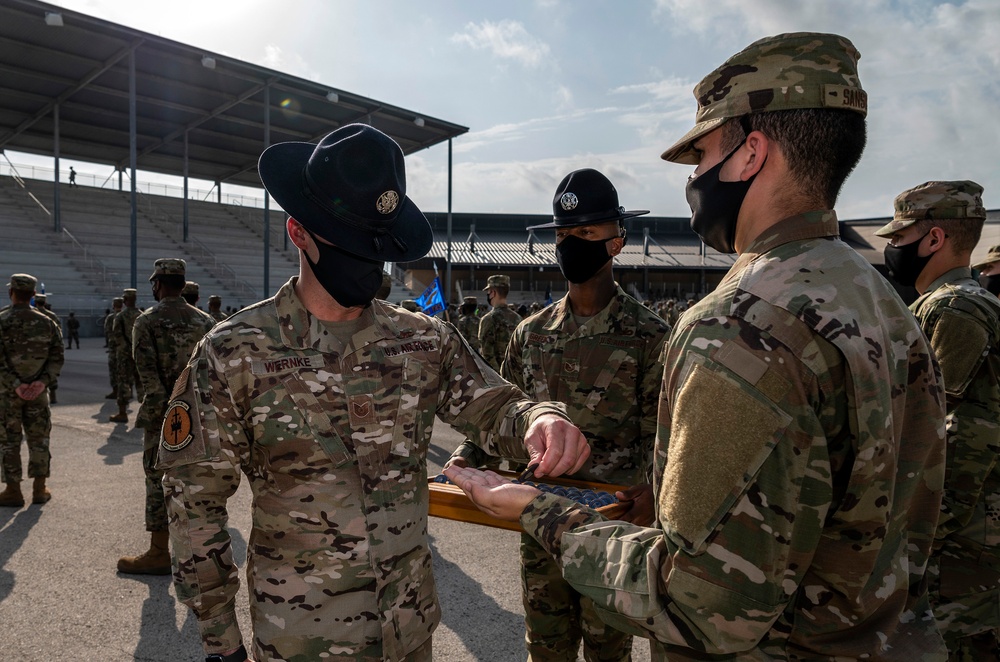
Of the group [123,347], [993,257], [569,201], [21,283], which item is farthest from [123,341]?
[993,257]

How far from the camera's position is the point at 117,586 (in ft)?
13.7

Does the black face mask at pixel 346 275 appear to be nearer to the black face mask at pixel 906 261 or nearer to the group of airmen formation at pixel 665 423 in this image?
the group of airmen formation at pixel 665 423

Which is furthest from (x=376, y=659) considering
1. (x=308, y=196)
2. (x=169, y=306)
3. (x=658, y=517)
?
(x=169, y=306)

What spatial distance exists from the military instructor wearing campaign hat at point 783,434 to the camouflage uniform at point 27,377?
6448 mm

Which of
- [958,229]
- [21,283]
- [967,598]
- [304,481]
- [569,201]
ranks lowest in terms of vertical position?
[967,598]

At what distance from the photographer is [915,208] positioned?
3051mm

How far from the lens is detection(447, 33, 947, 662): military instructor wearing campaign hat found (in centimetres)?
112

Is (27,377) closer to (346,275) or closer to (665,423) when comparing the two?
(346,275)

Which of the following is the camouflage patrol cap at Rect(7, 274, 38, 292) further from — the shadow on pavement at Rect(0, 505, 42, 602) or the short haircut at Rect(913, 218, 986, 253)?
the short haircut at Rect(913, 218, 986, 253)

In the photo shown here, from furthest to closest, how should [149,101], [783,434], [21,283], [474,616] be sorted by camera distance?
[149,101], [21,283], [474,616], [783,434]

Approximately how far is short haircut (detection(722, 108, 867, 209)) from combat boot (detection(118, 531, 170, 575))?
4.73 meters

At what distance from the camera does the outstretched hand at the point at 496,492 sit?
4.98ft

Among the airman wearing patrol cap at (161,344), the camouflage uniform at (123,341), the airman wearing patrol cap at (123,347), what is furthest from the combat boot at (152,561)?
the camouflage uniform at (123,341)

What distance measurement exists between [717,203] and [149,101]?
26690mm
